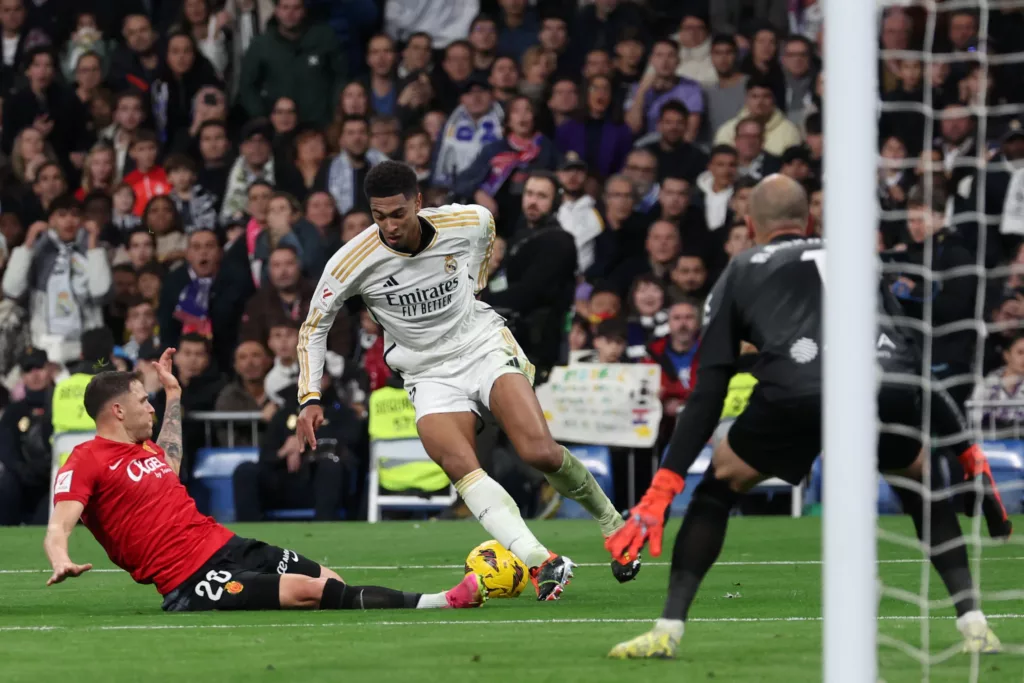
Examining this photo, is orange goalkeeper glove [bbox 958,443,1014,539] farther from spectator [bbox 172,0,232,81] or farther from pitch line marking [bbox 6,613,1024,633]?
spectator [bbox 172,0,232,81]

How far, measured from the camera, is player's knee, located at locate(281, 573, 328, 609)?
8172 mm

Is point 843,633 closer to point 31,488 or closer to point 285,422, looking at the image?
point 285,422

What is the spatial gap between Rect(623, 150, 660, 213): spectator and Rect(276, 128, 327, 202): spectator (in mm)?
2957

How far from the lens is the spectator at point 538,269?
12.5 meters

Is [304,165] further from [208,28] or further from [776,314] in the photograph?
[776,314]

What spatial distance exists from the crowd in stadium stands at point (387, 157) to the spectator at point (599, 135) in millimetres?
25

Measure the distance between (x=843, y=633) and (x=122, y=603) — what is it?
5419 millimetres

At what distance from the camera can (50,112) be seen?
18203mm

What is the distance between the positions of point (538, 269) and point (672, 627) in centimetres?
672

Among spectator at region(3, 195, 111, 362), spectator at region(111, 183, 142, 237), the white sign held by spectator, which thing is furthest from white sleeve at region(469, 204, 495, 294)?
spectator at region(111, 183, 142, 237)

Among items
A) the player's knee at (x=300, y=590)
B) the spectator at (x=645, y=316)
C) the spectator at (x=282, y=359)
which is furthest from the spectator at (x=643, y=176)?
the player's knee at (x=300, y=590)

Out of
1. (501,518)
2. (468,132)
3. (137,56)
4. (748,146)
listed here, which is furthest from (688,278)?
(501,518)

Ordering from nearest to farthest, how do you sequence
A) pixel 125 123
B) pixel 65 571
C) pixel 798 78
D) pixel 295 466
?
pixel 65 571 → pixel 295 466 → pixel 798 78 → pixel 125 123

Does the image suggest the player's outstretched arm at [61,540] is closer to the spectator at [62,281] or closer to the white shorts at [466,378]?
the white shorts at [466,378]
